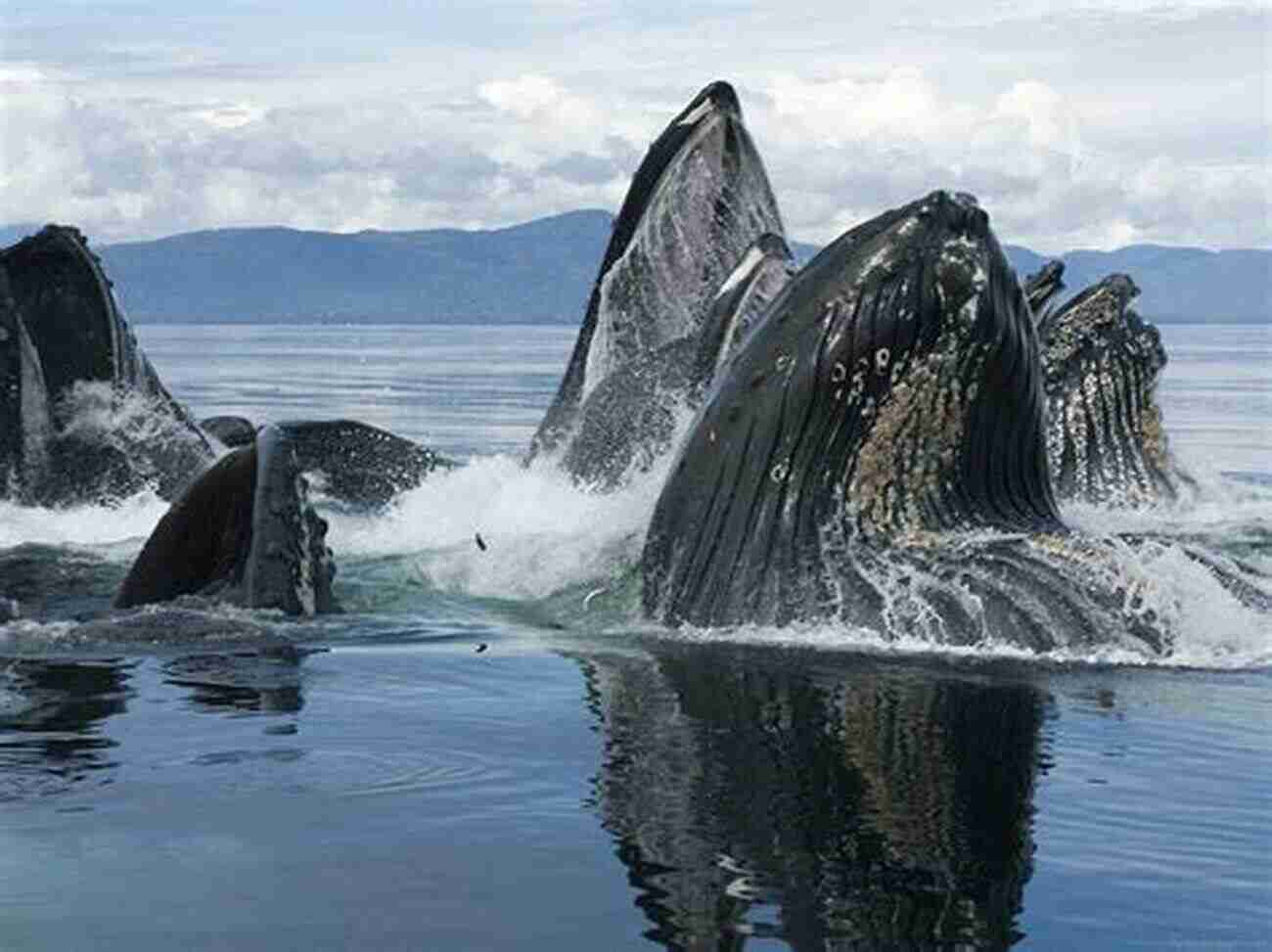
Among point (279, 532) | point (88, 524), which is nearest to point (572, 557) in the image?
point (279, 532)

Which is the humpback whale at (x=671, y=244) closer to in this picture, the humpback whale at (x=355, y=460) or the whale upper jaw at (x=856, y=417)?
the humpback whale at (x=355, y=460)

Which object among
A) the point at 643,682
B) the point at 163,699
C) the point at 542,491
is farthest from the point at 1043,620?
the point at 542,491

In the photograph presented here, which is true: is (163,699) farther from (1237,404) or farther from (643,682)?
(1237,404)

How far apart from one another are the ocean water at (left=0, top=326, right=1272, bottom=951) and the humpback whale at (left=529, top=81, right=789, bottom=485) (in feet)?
13.2

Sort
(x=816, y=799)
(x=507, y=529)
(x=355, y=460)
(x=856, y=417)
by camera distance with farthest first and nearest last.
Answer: (x=355, y=460) < (x=507, y=529) < (x=856, y=417) < (x=816, y=799)

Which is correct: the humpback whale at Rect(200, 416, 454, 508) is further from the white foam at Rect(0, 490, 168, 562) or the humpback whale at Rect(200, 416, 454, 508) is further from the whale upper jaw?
the whale upper jaw

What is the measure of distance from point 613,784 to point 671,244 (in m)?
8.78

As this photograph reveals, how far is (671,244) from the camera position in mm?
14047

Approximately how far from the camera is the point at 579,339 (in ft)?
47.6

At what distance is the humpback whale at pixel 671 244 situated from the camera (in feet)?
45.9

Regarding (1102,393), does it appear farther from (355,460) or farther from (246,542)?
(246,542)

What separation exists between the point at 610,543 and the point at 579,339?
3.48 meters

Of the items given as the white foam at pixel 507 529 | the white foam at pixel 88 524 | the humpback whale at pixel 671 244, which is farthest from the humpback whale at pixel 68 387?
the humpback whale at pixel 671 244

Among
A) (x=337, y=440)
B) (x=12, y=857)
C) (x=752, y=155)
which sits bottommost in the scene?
(x=12, y=857)
